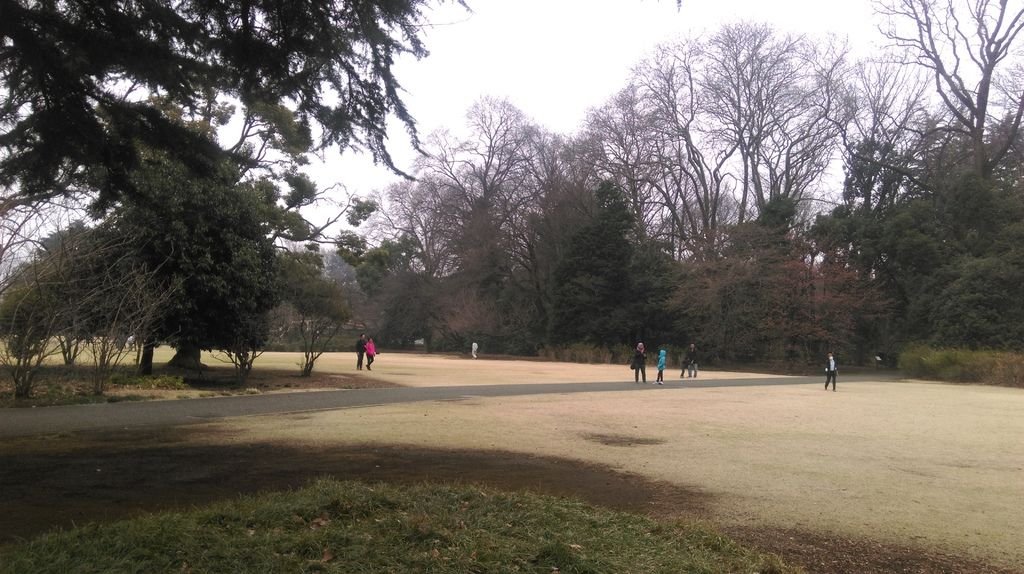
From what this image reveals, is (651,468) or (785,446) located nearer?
(651,468)

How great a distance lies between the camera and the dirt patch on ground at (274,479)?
4.94 m

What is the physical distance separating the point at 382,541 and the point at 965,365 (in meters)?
37.3

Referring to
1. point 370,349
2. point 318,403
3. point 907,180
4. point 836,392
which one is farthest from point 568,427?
point 907,180

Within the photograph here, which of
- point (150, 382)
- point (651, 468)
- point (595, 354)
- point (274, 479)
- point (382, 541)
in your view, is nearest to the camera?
point (382, 541)

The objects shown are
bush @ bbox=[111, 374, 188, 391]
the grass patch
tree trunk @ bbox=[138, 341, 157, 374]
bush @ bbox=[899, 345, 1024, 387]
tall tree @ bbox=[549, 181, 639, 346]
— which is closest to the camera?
the grass patch

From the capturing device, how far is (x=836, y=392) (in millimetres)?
23859

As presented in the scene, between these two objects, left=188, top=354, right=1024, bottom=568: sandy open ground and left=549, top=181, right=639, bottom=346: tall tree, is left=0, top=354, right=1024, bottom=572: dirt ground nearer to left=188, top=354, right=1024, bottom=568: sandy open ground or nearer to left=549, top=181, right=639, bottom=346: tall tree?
left=188, top=354, right=1024, bottom=568: sandy open ground

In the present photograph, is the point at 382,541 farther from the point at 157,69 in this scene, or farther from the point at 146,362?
the point at 146,362

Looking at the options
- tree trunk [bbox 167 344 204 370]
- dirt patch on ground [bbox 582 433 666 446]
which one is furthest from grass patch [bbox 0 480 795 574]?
tree trunk [bbox 167 344 204 370]

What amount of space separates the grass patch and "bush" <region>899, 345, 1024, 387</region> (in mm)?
33428

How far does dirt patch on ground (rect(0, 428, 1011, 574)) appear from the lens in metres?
4.94

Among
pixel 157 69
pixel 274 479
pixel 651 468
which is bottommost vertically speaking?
pixel 651 468

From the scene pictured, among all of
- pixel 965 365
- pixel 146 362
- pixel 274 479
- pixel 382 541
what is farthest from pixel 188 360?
pixel 965 365

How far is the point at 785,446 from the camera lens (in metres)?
10.5
